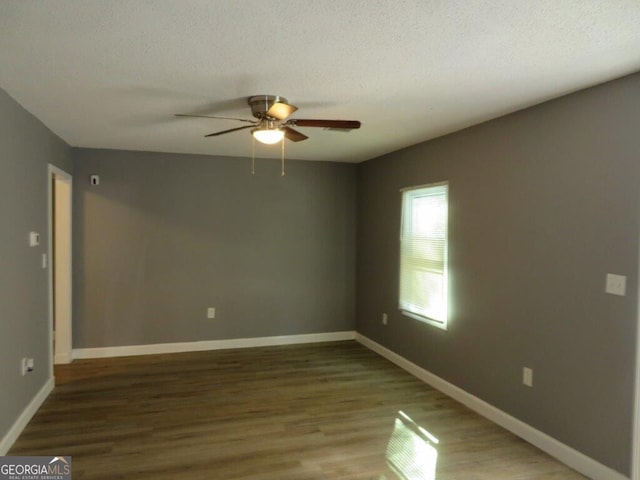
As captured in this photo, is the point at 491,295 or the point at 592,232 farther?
the point at 491,295

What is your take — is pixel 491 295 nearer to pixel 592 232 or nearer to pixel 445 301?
pixel 445 301

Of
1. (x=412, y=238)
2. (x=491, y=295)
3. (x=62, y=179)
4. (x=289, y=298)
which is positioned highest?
(x=62, y=179)

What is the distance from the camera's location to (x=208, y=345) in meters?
5.16

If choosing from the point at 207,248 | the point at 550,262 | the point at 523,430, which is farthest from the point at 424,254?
the point at 207,248

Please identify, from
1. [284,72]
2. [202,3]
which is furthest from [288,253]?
[202,3]

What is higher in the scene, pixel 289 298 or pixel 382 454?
pixel 289 298

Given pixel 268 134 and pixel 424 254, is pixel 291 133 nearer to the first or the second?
pixel 268 134

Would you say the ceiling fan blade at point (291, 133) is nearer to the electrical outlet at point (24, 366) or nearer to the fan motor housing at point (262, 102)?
the fan motor housing at point (262, 102)

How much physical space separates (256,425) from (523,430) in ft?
6.31

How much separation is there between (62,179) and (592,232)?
4.63 metres

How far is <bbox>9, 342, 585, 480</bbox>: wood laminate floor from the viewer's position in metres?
2.62

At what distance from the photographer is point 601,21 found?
1747 millimetres

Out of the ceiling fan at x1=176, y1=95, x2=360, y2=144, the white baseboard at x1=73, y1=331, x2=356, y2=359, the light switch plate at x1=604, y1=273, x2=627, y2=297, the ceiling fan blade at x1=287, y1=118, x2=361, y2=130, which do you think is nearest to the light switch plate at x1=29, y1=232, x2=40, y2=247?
the ceiling fan at x1=176, y1=95, x2=360, y2=144

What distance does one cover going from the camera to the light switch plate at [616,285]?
239cm
